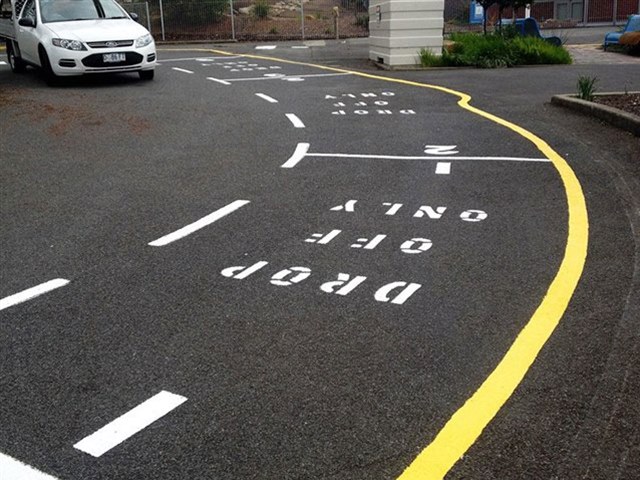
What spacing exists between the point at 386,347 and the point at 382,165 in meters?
4.57

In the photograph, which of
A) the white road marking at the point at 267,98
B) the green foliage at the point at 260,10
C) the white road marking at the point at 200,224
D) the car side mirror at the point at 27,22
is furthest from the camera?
the green foliage at the point at 260,10

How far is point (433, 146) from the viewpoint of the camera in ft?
31.3

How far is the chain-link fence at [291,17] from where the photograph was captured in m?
34.2

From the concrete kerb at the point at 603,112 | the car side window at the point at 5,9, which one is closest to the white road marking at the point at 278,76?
the concrete kerb at the point at 603,112

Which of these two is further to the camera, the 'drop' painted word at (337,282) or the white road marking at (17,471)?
the 'drop' painted word at (337,282)

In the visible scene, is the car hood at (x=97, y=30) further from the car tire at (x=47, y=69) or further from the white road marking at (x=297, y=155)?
the white road marking at (x=297, y=155)

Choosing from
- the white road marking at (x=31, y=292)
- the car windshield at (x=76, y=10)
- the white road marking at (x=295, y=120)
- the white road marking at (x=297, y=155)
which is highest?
the car windshield at (x=76, y=10)

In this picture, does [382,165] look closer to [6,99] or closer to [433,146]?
[433,146]

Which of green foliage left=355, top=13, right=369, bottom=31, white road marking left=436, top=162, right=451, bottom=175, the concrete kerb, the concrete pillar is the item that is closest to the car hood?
the concrete pillar

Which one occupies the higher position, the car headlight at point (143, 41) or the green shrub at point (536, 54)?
the car headlight at point (143, 41)

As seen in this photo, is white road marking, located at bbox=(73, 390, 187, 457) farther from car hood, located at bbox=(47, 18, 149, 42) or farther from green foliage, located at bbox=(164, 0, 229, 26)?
green foliage, located at bbox=(164, 0, 229, 26)

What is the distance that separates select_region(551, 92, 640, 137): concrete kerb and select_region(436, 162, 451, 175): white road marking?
2.94m

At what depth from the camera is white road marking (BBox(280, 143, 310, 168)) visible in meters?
8.64

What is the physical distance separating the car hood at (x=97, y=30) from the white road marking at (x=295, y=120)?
485 cm
